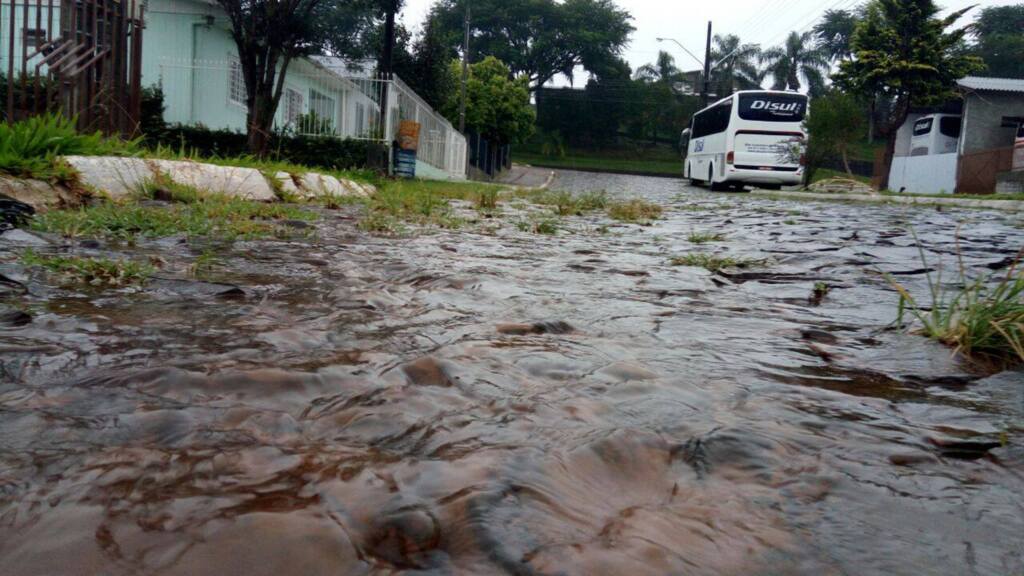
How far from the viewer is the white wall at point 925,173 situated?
103 feet

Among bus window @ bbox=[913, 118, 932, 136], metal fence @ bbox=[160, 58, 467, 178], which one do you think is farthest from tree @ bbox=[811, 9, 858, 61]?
metal fence @ bbox=[160, 58, 467, 178]

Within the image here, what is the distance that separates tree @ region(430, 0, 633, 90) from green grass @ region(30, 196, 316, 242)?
56342 mm

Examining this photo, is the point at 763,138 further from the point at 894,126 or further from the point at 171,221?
the point at 171,221

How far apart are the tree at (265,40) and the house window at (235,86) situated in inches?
152

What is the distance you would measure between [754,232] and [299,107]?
16.1m

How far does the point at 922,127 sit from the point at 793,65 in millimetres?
29764

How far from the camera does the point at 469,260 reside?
4109mm

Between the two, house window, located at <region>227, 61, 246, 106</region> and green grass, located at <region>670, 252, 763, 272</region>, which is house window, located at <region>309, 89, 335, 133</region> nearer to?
house window, located at <region>227, 61, 246, 106</region>

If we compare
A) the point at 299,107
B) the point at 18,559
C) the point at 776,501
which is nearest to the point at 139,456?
the point at 18,559

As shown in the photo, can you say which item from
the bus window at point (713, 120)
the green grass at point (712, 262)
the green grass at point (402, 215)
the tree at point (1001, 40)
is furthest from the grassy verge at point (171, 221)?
the tree at point (1001, 40)

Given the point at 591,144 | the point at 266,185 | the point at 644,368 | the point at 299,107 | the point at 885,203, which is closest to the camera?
the point at 644,368

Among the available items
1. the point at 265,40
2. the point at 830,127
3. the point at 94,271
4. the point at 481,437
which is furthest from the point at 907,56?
the point at 481,437

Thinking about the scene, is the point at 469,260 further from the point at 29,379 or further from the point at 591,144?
the point at 591,144

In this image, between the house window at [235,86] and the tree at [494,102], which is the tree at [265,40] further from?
the tree at [494,102]
